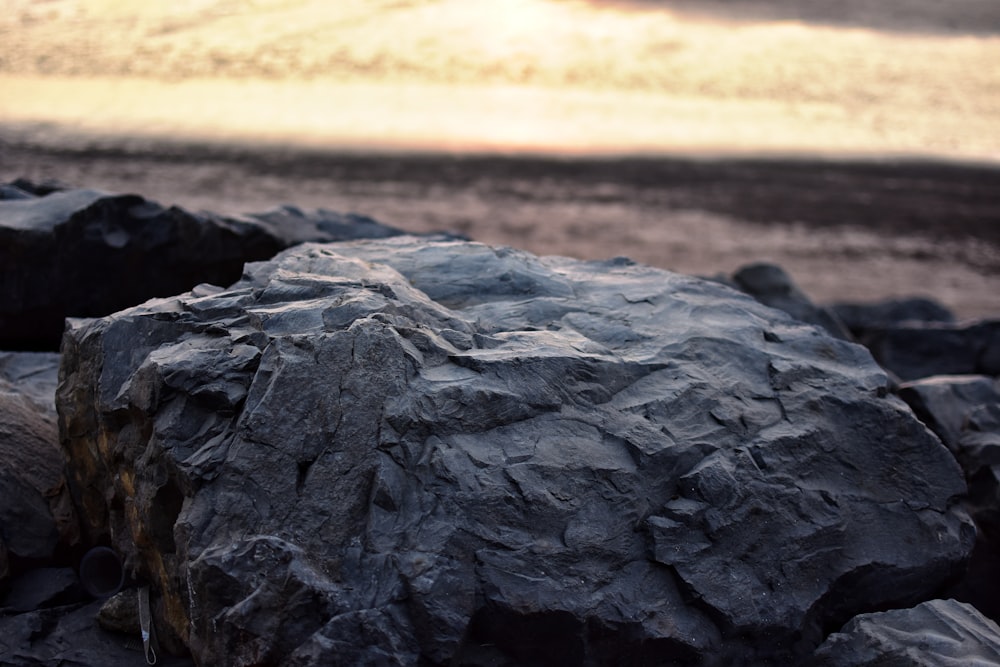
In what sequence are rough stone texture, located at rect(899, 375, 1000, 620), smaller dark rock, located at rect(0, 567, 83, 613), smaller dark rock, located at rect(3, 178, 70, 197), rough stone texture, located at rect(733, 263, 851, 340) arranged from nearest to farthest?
1. smaller dark rock, located at rect(0, 567, 83, 613)
2. rough stone texture, located at rect(899, 375, 1000, 620)
3. smaller dark rock, located at rect(3, 178, 70, 197)
4. rough stone texture, located at rect(733, 263, 851, 340)

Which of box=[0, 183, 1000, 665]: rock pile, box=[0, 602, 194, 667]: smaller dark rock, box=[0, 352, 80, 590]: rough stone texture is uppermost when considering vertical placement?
box=[0, 183, 1000, 665]: rock pile

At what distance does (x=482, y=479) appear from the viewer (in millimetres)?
2480

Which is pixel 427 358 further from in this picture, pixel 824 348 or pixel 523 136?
pixel 523 136

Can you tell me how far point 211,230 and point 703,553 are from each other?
3.27 metres

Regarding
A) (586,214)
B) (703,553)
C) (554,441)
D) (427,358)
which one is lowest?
(586,214)

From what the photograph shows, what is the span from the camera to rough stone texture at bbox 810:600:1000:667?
2.52 m

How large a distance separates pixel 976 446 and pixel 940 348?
268cm

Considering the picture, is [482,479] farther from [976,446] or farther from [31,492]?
[976,446]

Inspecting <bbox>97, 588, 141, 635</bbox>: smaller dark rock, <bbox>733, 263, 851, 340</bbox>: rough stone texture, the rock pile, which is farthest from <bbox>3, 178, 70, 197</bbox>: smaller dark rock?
<bbox>733, 263, 851, 340</bbox>: rough stone texture

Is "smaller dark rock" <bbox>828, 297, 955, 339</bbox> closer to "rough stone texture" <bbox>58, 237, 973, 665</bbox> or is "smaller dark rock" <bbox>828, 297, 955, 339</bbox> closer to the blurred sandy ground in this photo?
the blurred sandy ground

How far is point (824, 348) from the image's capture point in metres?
3.47

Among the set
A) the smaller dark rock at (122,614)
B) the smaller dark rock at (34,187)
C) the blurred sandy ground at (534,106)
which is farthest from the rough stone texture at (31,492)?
the blurred sandy ground at (534,106)

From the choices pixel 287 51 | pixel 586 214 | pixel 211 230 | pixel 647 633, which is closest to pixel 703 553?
pixel 647 633

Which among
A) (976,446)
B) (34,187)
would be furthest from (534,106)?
(976,446)
